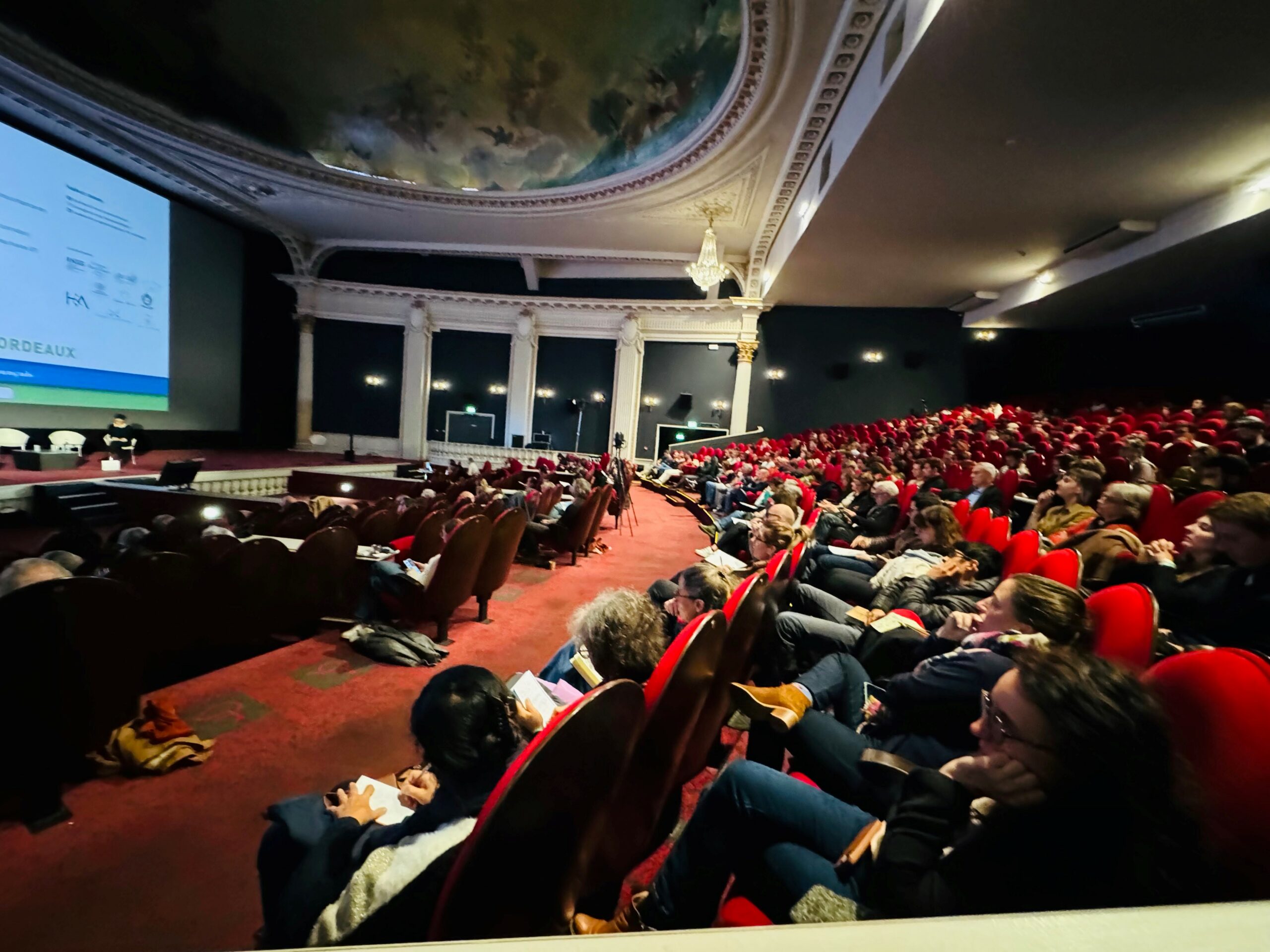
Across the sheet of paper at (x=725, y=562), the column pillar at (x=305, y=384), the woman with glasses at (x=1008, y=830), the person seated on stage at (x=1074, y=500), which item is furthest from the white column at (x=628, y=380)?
the woman with glasses at (x=1008, y=830)

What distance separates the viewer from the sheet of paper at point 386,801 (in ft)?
3.43

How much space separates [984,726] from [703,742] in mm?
708

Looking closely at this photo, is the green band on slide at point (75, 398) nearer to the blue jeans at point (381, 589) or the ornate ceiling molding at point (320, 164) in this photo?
the ornate ceiling molding at point (320, 164)

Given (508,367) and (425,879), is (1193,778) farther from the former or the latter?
(508,367)

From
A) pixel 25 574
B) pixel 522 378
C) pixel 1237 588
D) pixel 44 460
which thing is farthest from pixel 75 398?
pixel 1237 588

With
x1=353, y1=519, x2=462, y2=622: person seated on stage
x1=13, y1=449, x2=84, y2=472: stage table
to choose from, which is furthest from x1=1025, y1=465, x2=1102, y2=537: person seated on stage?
x1=13, y1=449, x2=84, y2=472: stage table

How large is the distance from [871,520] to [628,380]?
8.93 m

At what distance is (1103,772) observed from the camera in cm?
69

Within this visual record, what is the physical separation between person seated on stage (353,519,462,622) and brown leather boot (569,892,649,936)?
Result: 170 cm

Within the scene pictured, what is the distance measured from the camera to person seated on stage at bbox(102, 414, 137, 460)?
25.6 feet

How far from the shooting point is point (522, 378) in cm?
1244

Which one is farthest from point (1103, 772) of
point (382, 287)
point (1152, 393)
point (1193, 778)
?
point (382, 287)

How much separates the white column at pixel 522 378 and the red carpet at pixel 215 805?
33.9 feet

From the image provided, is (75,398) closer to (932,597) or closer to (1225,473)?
(932,597)
